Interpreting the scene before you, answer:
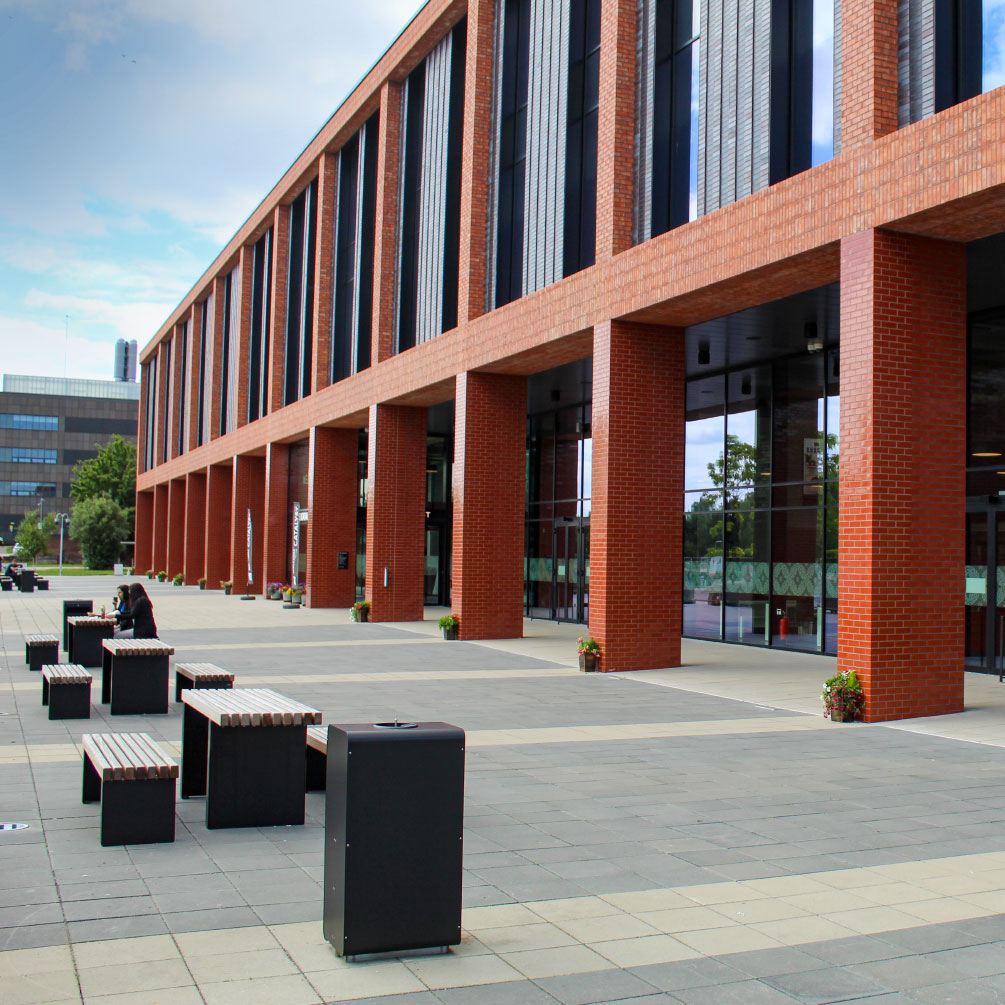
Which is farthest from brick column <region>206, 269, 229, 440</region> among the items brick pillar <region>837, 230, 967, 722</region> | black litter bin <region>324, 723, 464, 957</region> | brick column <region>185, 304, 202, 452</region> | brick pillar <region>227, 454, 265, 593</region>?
black litter bin <region>324, 723, 464, 957</region>

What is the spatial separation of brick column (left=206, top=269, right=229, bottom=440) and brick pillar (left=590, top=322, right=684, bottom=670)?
3321 cm

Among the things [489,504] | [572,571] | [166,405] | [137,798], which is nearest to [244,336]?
[166,405]

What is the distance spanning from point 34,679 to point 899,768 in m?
11.1

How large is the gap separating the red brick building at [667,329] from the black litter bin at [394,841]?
8199 millimetres

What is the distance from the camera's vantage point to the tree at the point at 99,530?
7988cm

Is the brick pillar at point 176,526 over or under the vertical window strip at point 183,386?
under

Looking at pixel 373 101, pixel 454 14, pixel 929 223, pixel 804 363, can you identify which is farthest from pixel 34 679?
pixel 373 101

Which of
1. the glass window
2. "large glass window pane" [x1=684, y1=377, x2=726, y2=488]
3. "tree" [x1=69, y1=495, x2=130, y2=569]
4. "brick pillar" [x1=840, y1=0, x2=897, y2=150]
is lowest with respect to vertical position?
"tree" [x1=69, y1=495, x2=130, y2=569]

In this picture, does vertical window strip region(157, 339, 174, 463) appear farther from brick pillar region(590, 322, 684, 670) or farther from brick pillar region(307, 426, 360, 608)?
brick pillar region(590, 322, 684, 670)

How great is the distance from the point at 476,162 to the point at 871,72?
11714 mm

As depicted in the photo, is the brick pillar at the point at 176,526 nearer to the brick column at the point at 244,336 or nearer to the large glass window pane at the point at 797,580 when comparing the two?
the brick column at the point at 244,336

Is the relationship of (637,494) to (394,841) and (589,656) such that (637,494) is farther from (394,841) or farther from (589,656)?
(394,841)

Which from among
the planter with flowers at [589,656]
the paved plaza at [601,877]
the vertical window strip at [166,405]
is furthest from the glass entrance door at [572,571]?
the vertical window strip at [166,405]

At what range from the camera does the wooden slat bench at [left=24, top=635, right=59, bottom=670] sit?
15023mm
